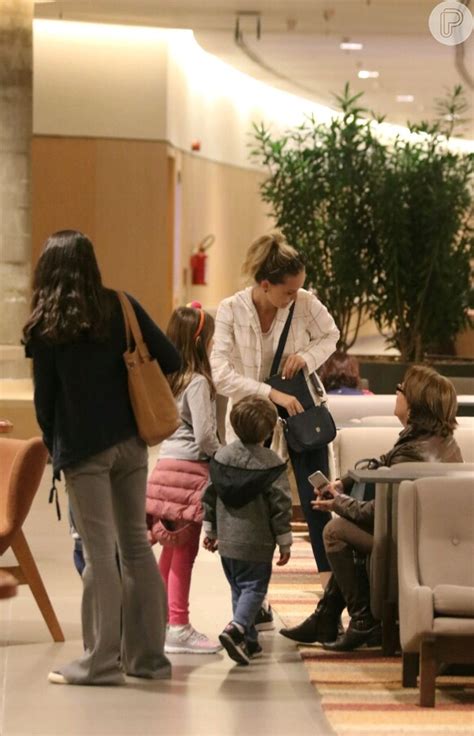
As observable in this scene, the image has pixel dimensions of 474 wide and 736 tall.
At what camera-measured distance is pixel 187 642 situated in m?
5.57

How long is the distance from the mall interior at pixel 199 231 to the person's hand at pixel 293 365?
700mm

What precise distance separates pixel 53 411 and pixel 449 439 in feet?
4.96

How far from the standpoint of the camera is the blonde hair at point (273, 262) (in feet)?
19.0

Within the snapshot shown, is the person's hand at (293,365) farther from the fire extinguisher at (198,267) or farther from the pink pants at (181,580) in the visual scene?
the fire extinguisher at (198,267)

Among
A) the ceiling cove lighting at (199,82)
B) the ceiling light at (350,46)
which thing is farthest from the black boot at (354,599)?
the ceiling light at (350,46)

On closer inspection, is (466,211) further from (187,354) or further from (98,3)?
(187,354)

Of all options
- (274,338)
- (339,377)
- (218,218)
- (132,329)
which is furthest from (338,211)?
(132,329)

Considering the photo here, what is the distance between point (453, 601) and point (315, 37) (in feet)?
34.2

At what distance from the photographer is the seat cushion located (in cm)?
468

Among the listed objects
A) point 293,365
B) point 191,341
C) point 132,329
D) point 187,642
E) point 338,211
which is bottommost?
point 187,642

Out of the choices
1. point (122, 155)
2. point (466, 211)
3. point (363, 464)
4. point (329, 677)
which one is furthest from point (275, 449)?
point (122, 155)

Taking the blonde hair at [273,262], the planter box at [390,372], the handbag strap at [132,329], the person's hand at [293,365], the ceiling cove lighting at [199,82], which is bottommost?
the planter box at [390,372]

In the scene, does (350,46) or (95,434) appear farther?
(350,46)

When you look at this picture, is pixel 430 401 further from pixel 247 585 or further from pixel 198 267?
pixel 198 267
